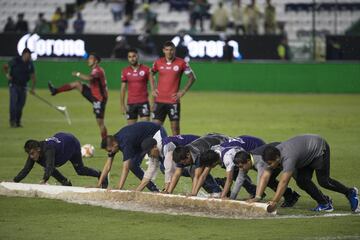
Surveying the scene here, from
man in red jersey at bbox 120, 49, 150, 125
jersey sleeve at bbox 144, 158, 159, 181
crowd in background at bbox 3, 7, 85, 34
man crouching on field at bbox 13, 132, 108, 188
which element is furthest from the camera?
crowd in background at bbox 3, 7, 85, 34

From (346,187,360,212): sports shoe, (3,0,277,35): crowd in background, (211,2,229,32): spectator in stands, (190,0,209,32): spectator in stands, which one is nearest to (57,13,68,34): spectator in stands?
(3,0,277,35): crowd in background

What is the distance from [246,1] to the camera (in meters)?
40.3

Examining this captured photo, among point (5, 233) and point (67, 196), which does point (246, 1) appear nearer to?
point (67, 196)

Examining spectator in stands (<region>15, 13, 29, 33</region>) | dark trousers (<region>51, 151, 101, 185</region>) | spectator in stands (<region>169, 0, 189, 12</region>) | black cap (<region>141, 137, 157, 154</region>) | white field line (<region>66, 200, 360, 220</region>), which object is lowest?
white field line (<region>66, 200, 360, 220</region>)

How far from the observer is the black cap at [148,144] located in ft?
50.2

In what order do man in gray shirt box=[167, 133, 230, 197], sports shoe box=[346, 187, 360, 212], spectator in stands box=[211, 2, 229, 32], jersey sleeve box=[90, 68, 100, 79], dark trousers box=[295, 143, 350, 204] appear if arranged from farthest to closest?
spectator in stands box=[211, 2, 229, 32] → jersey sleeve box=[90, 68, 100, 79] → man in gray shirt box=[167, 133, 230, 197] → sports shoe box=[346, 187, 360, 212] → dark trousers box=[295, 143, 350, 204]

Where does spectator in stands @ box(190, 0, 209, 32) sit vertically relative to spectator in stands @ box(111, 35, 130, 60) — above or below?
above

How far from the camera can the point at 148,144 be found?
15289mm

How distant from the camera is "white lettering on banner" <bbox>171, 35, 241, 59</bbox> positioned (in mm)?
37344

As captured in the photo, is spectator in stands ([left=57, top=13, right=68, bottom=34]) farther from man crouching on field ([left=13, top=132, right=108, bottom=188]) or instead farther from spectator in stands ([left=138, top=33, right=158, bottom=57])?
man crouching on field ([left=13, top=132, right=108, bottom=188])

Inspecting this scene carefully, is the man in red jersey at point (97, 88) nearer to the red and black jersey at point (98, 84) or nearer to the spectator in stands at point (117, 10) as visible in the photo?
the red and black jersey at point (98, 84)

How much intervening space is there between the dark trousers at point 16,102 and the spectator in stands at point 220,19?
12.4m

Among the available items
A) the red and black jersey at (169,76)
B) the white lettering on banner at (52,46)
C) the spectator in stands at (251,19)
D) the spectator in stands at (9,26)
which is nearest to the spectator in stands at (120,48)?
the white lettering on banner at (52,46)

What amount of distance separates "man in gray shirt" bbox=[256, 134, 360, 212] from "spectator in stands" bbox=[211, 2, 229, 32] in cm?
2452
